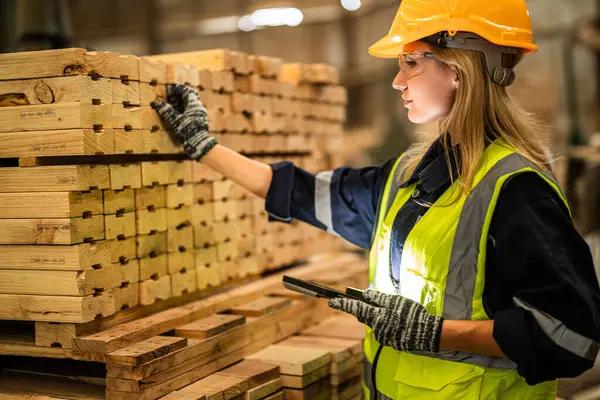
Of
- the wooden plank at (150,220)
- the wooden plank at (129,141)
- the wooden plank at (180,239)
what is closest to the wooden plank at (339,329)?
the wooden plank at (180,239)

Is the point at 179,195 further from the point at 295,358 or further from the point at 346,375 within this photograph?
the point at 346,375

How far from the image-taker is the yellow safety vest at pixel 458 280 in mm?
2805

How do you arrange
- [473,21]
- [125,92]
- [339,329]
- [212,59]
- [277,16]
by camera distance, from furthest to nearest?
[277,16], [339,329], [212,59], [125,92], [473,21]

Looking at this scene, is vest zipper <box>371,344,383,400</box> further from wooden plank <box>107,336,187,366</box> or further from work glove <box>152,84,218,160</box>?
work glove <box>152,84,218,160</box>

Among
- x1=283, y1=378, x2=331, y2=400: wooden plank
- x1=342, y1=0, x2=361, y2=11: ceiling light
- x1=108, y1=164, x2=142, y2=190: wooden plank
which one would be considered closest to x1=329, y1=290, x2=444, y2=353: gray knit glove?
x1=283, y1=378, x2=331, y2=400: wooden plank

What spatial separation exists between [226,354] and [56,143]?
1357 mm

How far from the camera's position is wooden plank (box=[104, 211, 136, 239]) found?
3.42m

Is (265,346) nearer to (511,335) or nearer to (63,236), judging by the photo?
(63,236)

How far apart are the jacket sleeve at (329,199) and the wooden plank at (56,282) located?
0.96 m

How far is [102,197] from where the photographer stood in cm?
341

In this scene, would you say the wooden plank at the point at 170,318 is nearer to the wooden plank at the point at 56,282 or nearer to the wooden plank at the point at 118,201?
the wooden plank at the point at 56,282

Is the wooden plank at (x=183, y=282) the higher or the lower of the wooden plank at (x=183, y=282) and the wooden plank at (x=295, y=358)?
the higher

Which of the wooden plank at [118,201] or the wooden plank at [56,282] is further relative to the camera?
the wooden plank at [118,201]

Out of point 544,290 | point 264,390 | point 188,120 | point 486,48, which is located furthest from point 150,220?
point 544,290
